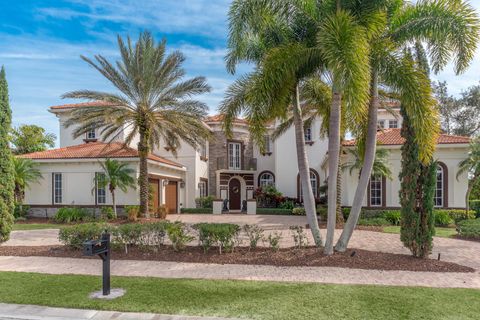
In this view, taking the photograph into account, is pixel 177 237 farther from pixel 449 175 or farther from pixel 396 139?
pixel 449 175

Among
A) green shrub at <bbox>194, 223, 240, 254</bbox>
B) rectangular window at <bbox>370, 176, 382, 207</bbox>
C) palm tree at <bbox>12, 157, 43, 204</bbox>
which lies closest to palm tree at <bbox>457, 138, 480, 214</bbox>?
rectangular window at <bbox>370, 176, 382, 207</bbox>

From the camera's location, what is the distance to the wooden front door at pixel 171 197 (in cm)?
2595

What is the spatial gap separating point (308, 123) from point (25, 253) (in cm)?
1354

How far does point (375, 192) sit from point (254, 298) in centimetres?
1571

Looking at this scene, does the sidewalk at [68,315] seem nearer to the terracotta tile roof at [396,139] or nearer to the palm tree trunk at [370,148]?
the palm tree trunk at [370,148]

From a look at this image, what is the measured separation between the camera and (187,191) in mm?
28297

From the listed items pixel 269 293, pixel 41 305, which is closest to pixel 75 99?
pixel 41 305

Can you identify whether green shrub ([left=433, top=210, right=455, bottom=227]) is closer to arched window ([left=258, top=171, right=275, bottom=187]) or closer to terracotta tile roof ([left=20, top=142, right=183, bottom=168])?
arched window ([left=258, top=171, right=275, bottom=187])

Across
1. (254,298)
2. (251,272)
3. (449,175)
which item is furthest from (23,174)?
(449,175)

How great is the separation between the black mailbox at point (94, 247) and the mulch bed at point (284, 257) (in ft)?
10.3

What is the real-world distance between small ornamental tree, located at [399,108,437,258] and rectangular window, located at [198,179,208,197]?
2083 centimetres

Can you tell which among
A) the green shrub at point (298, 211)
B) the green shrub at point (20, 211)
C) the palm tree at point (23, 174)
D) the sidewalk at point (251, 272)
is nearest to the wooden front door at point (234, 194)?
the green shrub at point (298, 211)

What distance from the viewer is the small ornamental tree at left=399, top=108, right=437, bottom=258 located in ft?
31.1

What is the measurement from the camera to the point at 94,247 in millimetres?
6586
